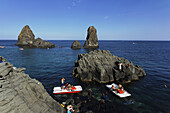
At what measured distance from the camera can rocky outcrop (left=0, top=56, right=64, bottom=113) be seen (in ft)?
28.8

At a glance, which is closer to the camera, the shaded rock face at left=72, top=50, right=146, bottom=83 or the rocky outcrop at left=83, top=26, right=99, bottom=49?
the shaded rock face at left=72, top=50, right=146, bottom=83

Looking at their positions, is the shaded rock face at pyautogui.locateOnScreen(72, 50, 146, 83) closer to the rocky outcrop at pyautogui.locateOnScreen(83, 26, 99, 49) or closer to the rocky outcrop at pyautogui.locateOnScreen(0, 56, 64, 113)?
the rocky outcrop at pyautogui.locateOnScreen(0, 56, 64, 113)

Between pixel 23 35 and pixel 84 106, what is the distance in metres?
132

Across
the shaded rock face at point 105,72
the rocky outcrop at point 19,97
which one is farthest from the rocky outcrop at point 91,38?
the rocky outcrop at point 19,97

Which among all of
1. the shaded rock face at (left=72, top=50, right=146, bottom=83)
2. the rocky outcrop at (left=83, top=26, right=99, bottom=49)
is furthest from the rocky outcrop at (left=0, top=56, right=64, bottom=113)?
the rocky outcrop at (left=83, top=26, right=99, bottom=49)

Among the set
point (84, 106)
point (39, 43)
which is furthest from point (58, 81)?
point (39, 43)

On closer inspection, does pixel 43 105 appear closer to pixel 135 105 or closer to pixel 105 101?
pixel 105 101

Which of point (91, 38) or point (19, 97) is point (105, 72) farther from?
point (91, 38)

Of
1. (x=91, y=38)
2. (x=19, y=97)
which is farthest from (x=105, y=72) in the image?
(x=91, y=38)

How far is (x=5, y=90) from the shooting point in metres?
9.77

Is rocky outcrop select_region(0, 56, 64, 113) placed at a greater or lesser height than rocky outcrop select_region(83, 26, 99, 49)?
lesser

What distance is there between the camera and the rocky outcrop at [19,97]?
8773 millimetres

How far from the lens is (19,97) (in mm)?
9758

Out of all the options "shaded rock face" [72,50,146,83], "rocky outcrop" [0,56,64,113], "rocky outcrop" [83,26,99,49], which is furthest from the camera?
"rocky outcrop" [83,26,99,49]
